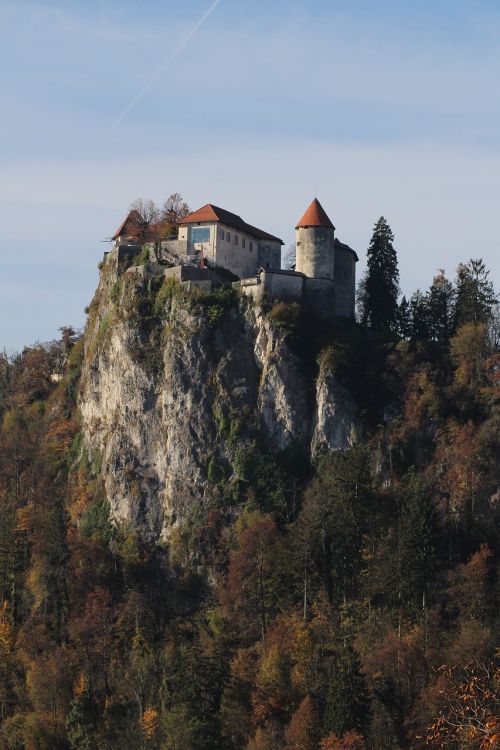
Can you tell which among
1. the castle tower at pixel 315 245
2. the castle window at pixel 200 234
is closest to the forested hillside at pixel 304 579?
the castle tower at pixel 315 245

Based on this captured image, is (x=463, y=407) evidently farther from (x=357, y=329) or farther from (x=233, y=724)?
(x=233, y=724)

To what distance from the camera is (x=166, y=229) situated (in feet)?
287

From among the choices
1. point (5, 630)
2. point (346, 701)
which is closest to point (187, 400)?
point (5, 630)

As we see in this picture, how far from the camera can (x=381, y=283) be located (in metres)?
84.0

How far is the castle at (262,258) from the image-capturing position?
8031cm

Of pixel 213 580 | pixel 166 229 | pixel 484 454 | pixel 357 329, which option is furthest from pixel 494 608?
pixel 166 229

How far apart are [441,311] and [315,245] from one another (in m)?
9.71

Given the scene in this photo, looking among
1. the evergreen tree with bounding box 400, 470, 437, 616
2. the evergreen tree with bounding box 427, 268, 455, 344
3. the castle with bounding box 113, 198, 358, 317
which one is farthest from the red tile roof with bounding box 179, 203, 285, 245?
the evergreen tree with bounding box 400, 470, 437, 616

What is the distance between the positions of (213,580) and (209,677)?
11.3 metres

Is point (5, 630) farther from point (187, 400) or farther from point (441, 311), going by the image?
point (441, 311)

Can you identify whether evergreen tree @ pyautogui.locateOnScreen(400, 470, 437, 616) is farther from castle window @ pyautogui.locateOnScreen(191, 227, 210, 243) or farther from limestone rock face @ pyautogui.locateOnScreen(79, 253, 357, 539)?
castle window @ pyautogui.locateOnScreen(191, 227, 210, 243)

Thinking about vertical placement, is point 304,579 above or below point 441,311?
below

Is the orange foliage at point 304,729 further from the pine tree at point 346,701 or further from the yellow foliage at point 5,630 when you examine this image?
the yellow foliage at point 5,630

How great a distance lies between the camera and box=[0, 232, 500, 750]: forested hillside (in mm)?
61531
